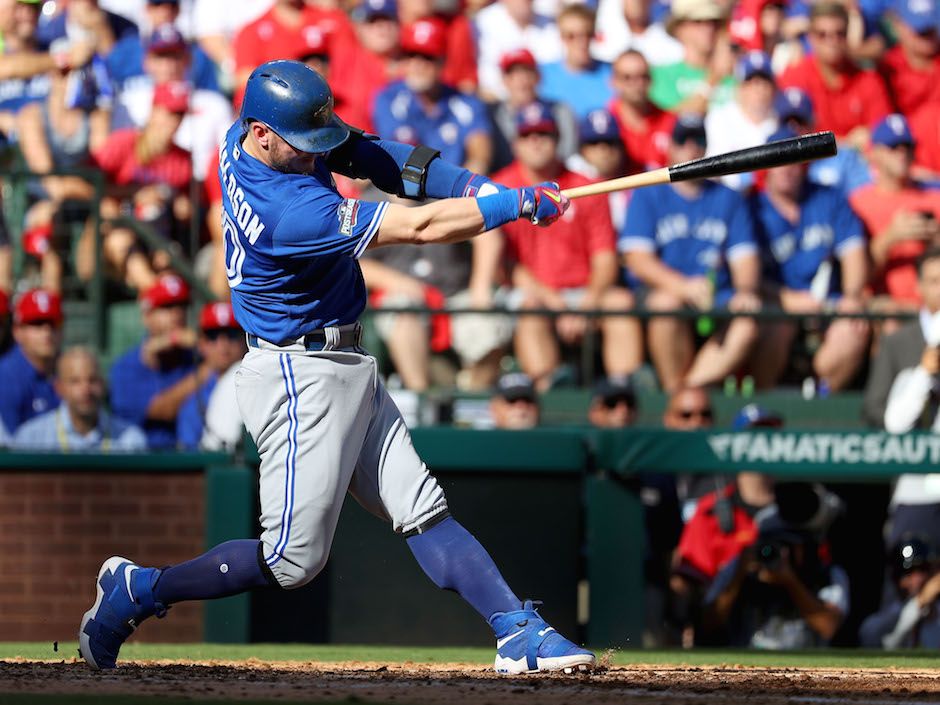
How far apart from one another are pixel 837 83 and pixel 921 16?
67cm

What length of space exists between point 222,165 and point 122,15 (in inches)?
192

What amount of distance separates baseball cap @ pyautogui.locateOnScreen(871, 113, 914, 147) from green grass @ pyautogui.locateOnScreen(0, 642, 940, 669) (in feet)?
9.97

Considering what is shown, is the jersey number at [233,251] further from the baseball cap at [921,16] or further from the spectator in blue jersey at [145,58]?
the baseball cap at [921,16]

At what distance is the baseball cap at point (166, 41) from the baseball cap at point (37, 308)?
1864 millimetres

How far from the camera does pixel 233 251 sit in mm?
4590

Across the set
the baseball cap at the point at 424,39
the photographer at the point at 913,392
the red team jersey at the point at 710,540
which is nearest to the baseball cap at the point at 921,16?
the photographer at the point at 913,392

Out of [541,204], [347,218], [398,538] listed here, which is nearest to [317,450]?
[347,218]

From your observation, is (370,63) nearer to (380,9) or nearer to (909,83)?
(380,9)

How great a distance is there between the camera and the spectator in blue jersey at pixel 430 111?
27.5 ft

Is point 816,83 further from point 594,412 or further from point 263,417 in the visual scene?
point 263,417

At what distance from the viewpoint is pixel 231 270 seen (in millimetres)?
4625

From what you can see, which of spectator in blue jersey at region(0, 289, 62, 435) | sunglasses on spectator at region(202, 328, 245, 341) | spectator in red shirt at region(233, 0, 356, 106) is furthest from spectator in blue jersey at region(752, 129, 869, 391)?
spectator in blue jersey at region(0, 289, 62, 435)

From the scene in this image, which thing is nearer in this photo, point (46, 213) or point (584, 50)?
point (46, 213)

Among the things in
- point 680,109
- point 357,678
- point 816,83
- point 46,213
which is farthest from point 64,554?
point 816,83
